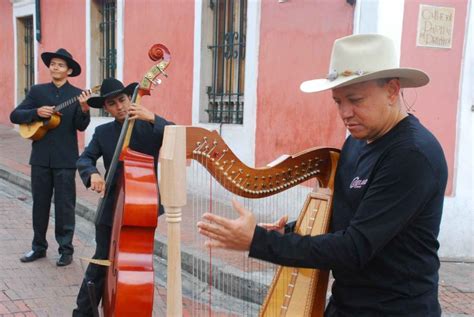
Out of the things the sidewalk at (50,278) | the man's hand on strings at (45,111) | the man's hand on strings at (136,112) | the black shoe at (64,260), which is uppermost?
the man's hand on strings at (136,112)

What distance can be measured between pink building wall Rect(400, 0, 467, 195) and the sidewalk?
1.27m

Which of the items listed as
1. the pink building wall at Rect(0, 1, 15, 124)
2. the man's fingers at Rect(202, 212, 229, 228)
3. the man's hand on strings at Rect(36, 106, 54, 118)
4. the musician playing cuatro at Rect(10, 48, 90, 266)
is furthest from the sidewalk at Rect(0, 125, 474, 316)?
the pink building wall at Rect(0, 1, 15, 124)

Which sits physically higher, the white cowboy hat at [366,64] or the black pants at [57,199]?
the white cowboy hat at [366,64]

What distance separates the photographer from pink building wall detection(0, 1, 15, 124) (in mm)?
14156

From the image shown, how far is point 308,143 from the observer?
6066 mm

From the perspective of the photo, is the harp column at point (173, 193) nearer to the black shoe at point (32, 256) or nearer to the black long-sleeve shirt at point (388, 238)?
the black long-sleeve shirt at point (388, 238)

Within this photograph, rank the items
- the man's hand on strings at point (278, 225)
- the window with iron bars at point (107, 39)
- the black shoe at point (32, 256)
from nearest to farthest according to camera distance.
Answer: the man's hand on strings at point (278, 225)
the black shoe at point (32, 256)
the window with iron bars at point (107, 39)

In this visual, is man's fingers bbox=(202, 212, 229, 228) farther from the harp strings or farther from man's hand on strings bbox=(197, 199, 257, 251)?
the harp strings

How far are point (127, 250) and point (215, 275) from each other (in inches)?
74.1

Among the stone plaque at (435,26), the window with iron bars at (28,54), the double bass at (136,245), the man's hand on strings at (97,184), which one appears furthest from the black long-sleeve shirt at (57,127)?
the window with iron bars at (28,54)

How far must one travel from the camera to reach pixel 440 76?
17.2 feet

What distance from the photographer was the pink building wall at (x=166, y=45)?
7.95 m

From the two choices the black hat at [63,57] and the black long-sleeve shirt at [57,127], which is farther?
the black long-sleeve shirt at [57,127]

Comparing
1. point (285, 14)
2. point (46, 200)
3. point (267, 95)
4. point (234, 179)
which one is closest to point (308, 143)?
point (267, 95)
